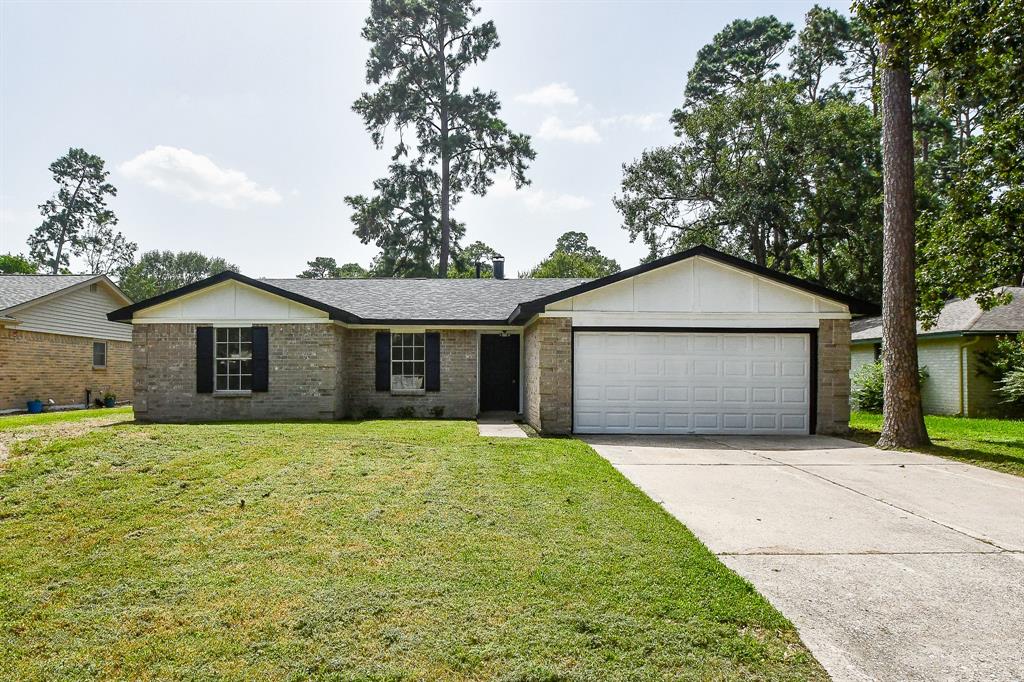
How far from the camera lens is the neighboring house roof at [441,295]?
1140 centimetres

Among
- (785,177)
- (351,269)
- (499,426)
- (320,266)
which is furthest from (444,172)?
(320,266)

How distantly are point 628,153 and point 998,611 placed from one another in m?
27.5

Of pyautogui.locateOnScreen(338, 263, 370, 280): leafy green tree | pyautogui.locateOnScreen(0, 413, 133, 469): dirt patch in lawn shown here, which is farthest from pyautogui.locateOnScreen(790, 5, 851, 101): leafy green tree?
pyautogui.locateOnScreen(338, 263, 370, 280): leafy green tree

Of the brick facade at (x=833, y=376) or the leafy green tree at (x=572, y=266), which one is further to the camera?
the leafy green tree at (x=572, y=266)

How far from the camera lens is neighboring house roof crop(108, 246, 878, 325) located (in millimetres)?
11398

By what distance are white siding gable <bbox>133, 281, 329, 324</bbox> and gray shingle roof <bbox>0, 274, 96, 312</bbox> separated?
6.62 meters

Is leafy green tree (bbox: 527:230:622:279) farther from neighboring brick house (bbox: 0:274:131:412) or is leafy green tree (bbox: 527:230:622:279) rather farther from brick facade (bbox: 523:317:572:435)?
brick facade (bbox: 523:317:572:435)

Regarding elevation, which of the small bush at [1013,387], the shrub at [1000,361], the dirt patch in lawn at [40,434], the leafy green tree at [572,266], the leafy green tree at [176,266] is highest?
the leafy green tree at [176,266]

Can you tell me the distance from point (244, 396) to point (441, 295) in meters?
5.84

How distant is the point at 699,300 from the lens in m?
11.6

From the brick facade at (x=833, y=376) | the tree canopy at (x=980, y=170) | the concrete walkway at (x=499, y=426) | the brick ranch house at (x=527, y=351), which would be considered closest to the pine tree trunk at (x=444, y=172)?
the brick ranch house at (x=527, y=351)

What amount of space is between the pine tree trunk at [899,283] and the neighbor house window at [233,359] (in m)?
13.3

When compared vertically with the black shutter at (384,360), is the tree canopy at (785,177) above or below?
above

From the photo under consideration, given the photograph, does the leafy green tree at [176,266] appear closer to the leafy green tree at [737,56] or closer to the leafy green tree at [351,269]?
the leafy green tree at [351,269]
